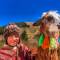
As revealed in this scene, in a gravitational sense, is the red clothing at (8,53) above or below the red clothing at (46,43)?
below

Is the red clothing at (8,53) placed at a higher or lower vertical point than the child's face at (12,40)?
lower

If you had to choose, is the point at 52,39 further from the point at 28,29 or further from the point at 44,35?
the point at 28,29

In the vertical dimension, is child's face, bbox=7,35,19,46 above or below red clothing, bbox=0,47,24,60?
above

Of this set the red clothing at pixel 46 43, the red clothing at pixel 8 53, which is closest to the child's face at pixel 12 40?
the red clothing at pixel 8 53

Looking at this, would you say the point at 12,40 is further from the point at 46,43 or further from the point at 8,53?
the point at 46,43

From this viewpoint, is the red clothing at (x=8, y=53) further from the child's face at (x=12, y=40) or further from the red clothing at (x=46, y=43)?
the red clothing at (x=46, y=43)

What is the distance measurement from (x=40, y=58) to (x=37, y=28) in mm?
243

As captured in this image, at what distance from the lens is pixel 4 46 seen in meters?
4.11

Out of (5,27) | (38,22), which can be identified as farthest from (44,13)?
(5,27)

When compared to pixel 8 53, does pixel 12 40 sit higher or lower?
higher

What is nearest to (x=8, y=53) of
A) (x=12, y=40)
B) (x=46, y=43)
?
(x=12, y=40)

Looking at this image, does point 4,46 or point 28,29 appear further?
point 28,29

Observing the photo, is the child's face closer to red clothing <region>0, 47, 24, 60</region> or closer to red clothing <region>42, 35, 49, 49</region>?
red clothing <region>0, 47, 24, 60</region>

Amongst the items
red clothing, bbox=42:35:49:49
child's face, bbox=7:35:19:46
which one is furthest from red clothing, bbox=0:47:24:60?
red clothing, bbox=42:35:49:49
